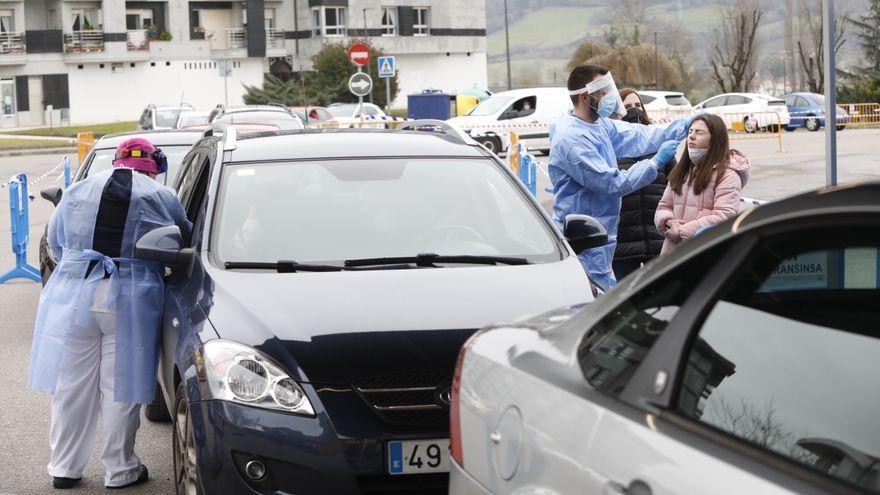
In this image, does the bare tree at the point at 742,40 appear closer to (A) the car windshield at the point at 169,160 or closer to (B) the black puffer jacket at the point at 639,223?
(A) the car windshield at the point at 169,160

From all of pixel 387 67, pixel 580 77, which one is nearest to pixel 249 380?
pixel 580 77

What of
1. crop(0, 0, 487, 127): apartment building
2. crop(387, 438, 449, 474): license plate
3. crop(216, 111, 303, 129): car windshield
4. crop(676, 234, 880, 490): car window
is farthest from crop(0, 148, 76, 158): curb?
crop(676, 234, 880, 490): car window

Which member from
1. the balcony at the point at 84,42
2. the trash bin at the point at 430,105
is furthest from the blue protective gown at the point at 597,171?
the balcony at the point at 84,42

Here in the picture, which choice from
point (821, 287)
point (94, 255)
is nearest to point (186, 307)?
point (94, 255)

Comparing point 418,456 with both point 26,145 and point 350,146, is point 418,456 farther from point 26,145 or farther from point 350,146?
point 26,145

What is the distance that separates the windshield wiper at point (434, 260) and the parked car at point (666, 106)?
3634 cm

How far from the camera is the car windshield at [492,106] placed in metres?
34.2

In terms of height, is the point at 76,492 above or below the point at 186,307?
below

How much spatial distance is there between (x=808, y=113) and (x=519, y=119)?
1827cm

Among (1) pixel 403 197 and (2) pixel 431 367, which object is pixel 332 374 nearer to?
(2) pixel 431 367

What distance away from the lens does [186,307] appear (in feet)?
18.5

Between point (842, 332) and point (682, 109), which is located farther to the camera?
point (682, 109)

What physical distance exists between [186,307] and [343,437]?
1277 millimetres

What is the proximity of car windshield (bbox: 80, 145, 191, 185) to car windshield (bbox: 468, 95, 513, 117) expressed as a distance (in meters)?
23.4
